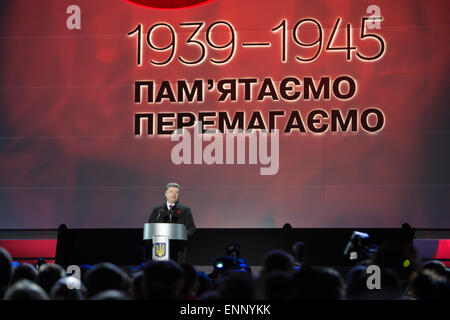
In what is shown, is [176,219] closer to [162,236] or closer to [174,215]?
[174,215]

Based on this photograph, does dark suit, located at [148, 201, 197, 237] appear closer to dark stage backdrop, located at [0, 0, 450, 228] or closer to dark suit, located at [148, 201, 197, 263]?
dark suit, located at [148, 201, 197, 263]

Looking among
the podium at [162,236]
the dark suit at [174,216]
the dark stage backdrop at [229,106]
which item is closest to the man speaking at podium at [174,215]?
the dark suit at [174,216]

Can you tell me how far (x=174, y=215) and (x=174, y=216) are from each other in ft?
0.14

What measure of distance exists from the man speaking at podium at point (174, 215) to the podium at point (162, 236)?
4.1 inches

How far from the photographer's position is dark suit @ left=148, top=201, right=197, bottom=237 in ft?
18.7

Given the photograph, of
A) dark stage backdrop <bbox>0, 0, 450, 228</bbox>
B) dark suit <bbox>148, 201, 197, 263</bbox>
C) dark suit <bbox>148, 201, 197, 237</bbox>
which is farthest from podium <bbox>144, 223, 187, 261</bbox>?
dark stage backdrop <bbox>0, 0, 450, 228</bbox>

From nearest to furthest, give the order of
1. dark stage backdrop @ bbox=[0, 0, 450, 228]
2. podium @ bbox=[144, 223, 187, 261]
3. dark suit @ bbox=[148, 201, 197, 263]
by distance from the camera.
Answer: podium @ bbox=[144, 223, 187, 261] < dark suit @ bbox=[148, 201, 197, 263] < dark stage backdrop @ bbox=[0, 0, 450, 228]

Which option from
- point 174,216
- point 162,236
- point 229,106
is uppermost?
point 229,106

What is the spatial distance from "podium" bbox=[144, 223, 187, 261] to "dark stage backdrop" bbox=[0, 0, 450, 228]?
344cm

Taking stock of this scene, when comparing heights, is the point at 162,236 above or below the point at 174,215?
below

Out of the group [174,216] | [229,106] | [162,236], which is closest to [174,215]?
[174,216]

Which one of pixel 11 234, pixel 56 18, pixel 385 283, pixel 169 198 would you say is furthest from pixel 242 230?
pixel 385 283

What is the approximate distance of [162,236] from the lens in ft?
16.0

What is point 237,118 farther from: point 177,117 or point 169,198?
point 169,198
